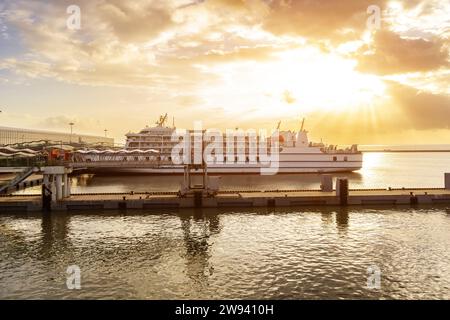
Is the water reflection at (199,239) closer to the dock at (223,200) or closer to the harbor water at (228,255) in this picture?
the harbor water at (228,255)

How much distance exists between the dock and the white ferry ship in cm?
4217

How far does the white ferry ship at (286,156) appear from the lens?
8175 cm

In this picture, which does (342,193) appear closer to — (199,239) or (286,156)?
(199,239)

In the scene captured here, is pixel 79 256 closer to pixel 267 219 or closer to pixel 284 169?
pixel 267 219

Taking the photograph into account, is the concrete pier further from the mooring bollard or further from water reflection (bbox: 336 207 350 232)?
water reflection (bbox: 336 207 350 232)

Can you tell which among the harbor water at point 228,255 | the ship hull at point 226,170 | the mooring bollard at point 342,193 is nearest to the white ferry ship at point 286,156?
the ship hull at point 226,170

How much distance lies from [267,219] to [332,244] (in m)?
8.44

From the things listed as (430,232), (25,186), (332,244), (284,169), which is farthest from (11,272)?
(284,169)

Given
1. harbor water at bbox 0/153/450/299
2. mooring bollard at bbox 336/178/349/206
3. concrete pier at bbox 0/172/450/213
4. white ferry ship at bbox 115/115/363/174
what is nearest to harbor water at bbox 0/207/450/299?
harbor water at bbox 0/153/450/299

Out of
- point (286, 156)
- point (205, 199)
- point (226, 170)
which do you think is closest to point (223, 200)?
point (205, 199)

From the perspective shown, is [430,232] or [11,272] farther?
[430,232]
